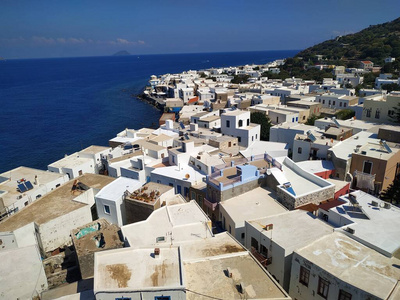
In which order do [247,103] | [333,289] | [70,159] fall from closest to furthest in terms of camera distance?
[333,289] < [70,159] < [247,103]

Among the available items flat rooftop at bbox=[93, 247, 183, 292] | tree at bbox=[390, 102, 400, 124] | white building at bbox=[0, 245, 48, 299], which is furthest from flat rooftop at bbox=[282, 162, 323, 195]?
tree at bbox=[390, 102, 400, 124]

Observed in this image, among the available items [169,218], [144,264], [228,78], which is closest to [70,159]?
[169,218]

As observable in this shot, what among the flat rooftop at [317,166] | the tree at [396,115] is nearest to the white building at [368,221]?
the flat rooftop at [317,166]

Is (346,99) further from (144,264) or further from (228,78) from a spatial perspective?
(228,78)

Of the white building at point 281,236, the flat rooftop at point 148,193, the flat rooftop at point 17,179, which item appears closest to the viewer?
the white building at point 281,236

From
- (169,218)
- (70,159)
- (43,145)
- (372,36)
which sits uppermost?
(372,36)

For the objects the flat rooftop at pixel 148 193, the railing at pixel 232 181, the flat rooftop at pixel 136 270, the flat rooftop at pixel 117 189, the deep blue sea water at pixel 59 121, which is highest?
the flat rooftop at pixel 136 270

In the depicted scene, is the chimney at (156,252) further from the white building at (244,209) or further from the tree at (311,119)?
the tree at (311,119)
